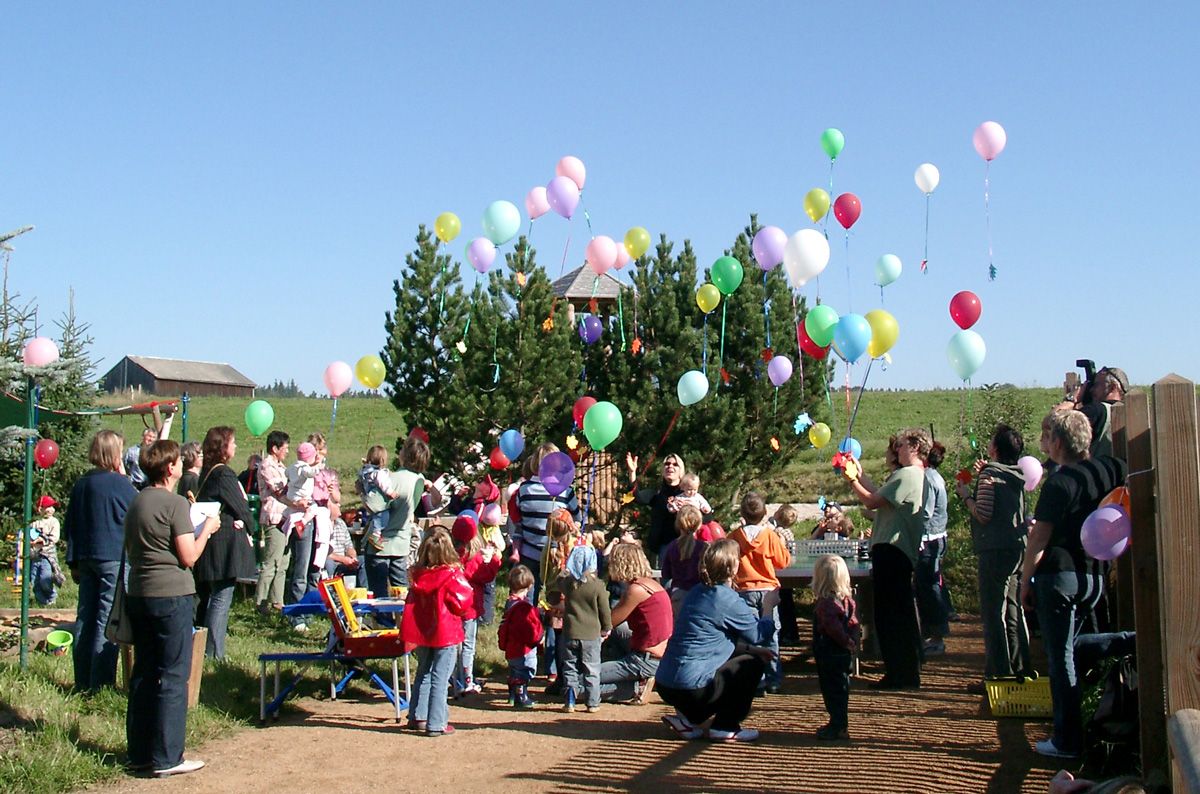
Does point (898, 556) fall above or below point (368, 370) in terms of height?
below

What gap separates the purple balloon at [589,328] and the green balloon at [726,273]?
8.99ft

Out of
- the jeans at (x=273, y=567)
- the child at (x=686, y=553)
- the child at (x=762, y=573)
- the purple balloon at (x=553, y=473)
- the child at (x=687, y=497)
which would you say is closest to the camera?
the child at (x=762, y=573)

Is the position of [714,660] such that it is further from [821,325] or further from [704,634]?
[821,325]

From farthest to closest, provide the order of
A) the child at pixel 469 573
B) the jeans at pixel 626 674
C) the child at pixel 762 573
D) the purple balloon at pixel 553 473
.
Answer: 1. the purple balloon at pixel 553 473
2. the child at pixel 762 573
3. the child at pixel 469 573
4. the jeans at pixel 626 674

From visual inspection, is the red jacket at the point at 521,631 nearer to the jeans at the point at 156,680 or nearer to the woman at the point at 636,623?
the woman at the point at 636,623

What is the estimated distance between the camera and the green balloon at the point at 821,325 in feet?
34.7

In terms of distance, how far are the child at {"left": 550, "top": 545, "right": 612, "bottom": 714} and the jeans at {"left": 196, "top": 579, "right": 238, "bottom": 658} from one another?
2.34 meters

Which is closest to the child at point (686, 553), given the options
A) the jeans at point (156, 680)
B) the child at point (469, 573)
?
the child at point (469, 573)

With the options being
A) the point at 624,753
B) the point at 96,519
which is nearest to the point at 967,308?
the point at 624,753

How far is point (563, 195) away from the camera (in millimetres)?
12227

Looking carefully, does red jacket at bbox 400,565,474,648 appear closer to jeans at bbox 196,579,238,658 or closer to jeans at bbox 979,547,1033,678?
jeans at bbox 196,579,238,658

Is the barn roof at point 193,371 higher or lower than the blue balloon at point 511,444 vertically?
higher

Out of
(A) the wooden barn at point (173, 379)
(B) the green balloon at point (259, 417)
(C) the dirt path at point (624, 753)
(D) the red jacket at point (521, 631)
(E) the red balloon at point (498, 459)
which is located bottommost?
(C) the dirt path at point (624, 753)

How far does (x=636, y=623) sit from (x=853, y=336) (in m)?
3.62
